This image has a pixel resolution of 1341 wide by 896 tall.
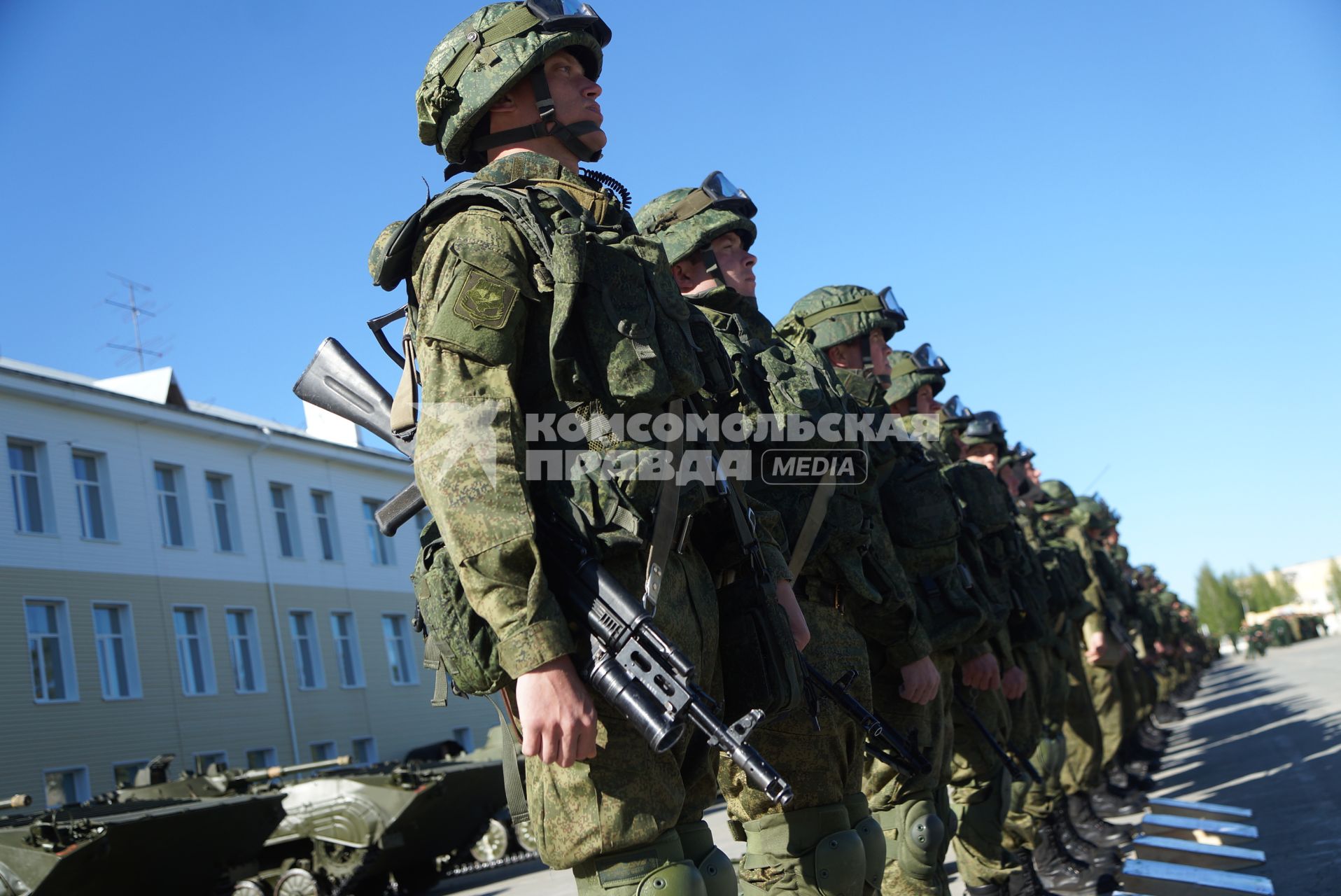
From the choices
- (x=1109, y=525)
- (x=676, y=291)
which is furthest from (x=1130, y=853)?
(x=1109, y=525)

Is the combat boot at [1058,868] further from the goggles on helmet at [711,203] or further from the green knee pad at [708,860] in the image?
the green knee pad at [708,860]

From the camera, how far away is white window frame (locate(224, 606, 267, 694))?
30141 mm

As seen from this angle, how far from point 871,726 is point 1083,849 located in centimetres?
599

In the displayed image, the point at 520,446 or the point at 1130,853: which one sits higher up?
the point at 520,446

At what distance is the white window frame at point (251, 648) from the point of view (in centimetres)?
3014

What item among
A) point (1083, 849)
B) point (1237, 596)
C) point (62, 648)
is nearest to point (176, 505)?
point (62, 648)

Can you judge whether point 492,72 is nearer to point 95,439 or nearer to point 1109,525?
point 1109,525

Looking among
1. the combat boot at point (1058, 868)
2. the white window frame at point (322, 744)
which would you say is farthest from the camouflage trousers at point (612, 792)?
the white window frame at point (322, 744)

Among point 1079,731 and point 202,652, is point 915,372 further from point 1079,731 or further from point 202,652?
point 202,652

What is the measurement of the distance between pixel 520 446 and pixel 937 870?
142 inches

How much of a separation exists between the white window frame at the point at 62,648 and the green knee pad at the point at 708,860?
80.7 ft

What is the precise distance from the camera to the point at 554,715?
294 centimetres

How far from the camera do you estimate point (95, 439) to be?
1095 inches

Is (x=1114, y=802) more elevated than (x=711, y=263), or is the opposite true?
(x=711, y=263)
